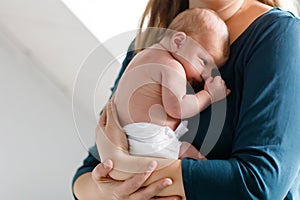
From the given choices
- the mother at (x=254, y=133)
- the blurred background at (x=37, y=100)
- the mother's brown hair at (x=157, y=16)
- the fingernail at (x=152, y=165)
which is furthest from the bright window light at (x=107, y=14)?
the fingernail at (x=152, y=165)

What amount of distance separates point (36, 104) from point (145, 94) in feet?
4.83

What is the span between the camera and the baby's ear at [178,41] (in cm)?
107

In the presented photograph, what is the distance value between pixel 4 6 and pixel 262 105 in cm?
155

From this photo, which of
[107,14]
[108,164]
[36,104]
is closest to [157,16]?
[108,164]

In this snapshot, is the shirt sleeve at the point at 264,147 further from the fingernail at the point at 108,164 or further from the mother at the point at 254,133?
the fingernail at the point at 108,164

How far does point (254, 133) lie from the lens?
0.95 metres

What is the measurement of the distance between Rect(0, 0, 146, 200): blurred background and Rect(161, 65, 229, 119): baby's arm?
1061 mm

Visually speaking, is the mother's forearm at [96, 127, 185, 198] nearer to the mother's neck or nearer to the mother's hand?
the mother's hand

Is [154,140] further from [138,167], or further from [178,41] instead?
[178,41]

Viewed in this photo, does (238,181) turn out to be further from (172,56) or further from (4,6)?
(4,6)

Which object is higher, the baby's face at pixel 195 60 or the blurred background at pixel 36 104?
the baby's face at pixel 195 60

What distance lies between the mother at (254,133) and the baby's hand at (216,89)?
0.02 m

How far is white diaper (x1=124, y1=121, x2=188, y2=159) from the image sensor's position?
999mm

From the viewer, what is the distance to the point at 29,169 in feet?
7.75
